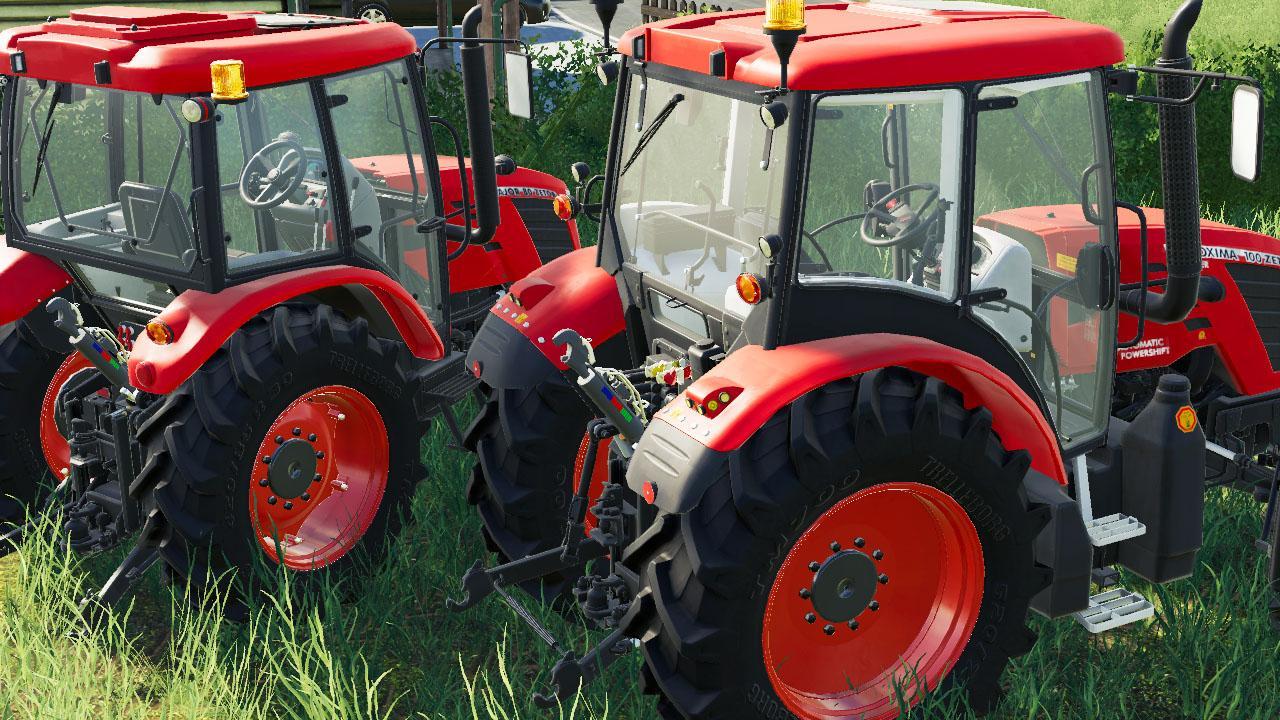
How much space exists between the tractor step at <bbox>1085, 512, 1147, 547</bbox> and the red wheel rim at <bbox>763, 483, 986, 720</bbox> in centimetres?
59

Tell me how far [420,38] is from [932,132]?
55.3ft

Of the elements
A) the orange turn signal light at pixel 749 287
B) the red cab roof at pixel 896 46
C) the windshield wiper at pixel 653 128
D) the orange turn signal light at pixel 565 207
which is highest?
the red cab roof at pixel 896 46

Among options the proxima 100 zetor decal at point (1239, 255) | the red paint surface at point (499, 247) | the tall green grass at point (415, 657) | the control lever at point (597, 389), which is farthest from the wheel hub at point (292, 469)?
the proxima 100 zetor decal at point (1239, 255)

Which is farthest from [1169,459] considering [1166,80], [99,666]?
[99,666]

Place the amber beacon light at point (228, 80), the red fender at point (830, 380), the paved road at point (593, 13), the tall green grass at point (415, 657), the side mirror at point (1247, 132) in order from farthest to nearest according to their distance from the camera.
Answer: the paved road at point (593, 13) < the amber beacon light at point (228, 80) < the tall green grass at point (415, 657) < the side mirror at point (1247, 132) < the red fender at point (830, 380)

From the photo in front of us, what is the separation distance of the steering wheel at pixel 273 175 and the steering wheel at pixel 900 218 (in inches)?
90.9

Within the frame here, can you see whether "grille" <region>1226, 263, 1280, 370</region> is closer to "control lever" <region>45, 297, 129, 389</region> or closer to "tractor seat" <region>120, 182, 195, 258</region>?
"tractor seat" <region>120, 182, 195, 258</region>

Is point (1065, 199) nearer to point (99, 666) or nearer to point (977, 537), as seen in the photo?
point (977, 537)

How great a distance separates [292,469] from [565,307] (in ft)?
3.93

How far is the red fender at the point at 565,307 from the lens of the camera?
4.94 meters

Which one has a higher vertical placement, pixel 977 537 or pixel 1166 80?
pixel 1166 80

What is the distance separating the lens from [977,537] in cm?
430

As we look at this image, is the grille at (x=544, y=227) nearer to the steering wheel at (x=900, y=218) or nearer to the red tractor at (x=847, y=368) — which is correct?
the red tractor at (x=847, y=368)

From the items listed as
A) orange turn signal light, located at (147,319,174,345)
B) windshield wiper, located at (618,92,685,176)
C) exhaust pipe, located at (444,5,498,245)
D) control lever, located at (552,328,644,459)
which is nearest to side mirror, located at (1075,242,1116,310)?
windshield wiper, located at (618,92,685,176)
